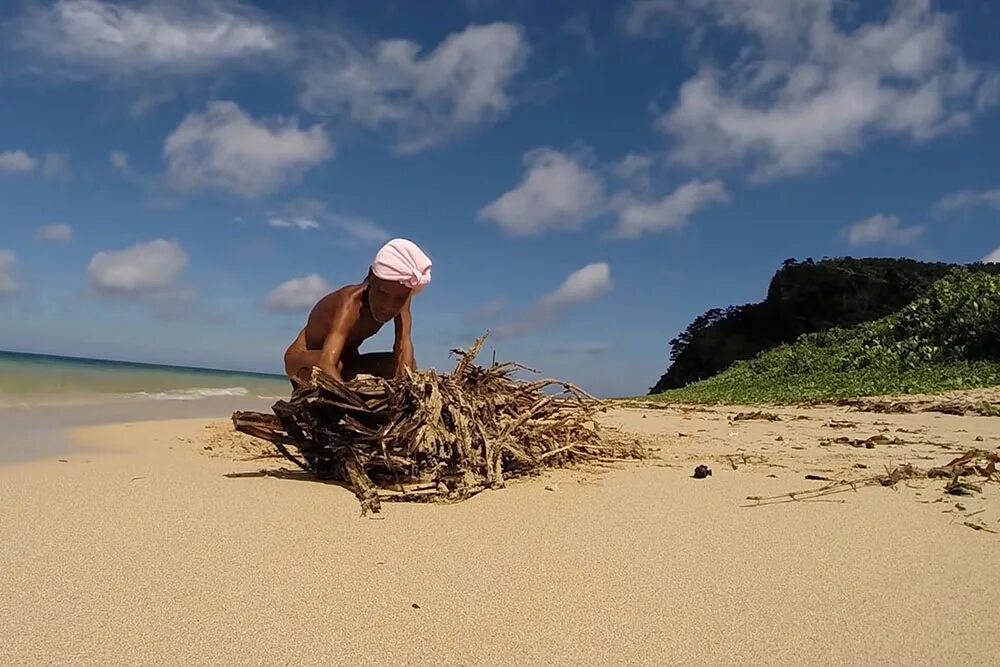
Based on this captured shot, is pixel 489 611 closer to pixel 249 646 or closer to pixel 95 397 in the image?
pixel 249 646

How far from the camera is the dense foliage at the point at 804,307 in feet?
72.7

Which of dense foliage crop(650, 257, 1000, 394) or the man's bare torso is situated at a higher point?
dense foliage crop(650, 257, 1000, 394)

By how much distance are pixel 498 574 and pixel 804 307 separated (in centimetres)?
2363

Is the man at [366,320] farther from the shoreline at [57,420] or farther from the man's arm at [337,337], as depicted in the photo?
the shoreline at [57,420]

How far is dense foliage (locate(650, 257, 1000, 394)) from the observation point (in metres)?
22.2

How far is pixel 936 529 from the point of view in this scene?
7.72ft

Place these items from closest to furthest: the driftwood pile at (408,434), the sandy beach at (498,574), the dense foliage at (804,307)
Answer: the sandy beach at (498,574), the driftwood pile at (408,434), the dense foliage at (804,307)

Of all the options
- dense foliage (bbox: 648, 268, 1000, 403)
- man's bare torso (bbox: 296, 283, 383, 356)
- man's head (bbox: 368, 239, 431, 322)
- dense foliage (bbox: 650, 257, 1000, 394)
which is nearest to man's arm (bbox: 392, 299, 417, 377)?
man's bare torso (bbox: 296, 283, 383, 356)

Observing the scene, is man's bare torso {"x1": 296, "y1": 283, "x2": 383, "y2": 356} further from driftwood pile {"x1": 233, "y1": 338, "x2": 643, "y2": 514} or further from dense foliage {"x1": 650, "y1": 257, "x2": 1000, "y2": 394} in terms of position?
dense foliage {"x1": 650, "y1": 257, "x2": 1000, "y2": 394}

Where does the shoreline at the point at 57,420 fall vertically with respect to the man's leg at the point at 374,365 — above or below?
below

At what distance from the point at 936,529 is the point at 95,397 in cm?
1157

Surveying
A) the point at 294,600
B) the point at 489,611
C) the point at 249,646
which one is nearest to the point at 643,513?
the point at 489,611

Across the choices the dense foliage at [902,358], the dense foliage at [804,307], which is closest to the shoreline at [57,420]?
the dense foliage at [902,358]

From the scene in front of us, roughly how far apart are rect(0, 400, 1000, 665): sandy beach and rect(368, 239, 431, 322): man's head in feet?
3.72
